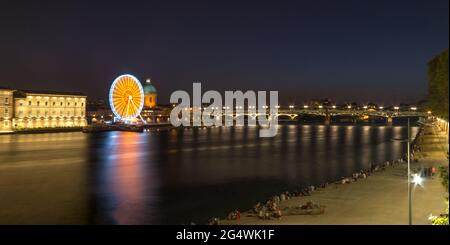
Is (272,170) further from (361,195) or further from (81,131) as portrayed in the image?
(81,131)

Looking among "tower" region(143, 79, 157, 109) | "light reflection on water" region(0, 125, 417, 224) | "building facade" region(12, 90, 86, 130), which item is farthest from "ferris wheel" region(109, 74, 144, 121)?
"tower" region(143, 79, 157, 109)

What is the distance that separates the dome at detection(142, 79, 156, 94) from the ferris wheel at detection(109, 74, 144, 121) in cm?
6517

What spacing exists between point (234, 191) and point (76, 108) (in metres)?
60.0

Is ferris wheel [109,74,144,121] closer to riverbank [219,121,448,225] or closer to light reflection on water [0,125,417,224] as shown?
light reflection on water [0,125,417,224]

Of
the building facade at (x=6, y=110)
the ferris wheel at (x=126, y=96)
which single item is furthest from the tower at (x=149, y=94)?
the building facade at (x=6, y=110)

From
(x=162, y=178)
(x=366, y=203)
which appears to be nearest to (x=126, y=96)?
(x=162, y=178)

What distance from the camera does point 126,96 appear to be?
218 ft

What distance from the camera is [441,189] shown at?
1541 centimetres

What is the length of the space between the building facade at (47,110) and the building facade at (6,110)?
4.39ft

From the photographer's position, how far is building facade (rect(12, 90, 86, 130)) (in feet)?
213

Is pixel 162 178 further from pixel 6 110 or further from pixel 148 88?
pixel 148 88

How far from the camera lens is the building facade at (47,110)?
65000 mm
